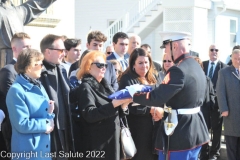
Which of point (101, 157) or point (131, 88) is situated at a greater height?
point (131, 88)

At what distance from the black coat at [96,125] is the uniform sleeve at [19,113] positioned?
854 millimetres

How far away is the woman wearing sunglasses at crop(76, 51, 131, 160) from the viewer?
17.0ft

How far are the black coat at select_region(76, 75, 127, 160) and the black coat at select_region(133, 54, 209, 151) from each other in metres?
0.45

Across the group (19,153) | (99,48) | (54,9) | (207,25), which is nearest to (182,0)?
(207,25)

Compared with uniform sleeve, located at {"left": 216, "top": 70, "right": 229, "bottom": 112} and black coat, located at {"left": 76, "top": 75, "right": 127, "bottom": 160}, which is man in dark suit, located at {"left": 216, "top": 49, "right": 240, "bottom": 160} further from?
black coat, located at {"left": 76, "top": 75, "right": 127, "bottom": 160}

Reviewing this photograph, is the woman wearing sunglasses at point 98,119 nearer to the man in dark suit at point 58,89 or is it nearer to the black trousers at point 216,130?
the man in dark suit at point 58,89

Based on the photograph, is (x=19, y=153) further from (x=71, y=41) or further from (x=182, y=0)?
(x=182, y=0)

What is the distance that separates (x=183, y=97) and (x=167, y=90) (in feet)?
0.81

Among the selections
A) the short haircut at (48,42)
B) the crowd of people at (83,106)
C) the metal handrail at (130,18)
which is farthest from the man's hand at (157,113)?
the metal handrail at (130,18)

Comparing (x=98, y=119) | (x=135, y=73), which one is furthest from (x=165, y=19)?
(x=98, y=119)

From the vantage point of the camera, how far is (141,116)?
6113mm

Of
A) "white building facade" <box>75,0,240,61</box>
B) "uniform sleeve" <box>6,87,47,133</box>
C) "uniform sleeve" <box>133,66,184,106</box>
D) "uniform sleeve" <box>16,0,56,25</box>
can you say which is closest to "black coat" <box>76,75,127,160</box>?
"uniform sleeve" <box>133,66,184,106</box>

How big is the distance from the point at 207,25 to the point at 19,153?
55.2ft

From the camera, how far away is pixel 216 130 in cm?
916
